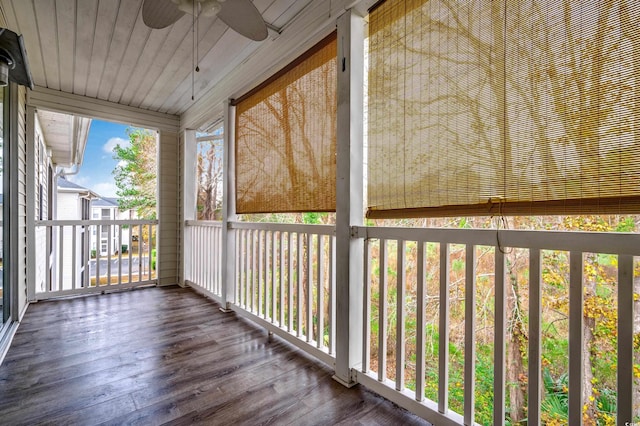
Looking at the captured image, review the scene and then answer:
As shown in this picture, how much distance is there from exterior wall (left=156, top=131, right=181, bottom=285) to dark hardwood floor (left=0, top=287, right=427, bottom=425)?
1565mm

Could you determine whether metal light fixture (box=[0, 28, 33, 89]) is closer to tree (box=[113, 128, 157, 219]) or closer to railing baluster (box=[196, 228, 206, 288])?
railing baluster (box=[196, 228, 206, 288])

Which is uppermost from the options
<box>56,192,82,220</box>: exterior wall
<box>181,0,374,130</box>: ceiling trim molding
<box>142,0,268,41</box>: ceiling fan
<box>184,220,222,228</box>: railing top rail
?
<box>181,0,374,130</box>: ceiling trim molding

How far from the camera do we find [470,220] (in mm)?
2889

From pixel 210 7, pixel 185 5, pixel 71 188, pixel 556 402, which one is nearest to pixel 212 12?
pixel 210 7

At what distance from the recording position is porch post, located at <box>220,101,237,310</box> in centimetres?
316

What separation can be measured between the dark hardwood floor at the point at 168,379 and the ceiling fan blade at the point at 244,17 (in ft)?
6.95

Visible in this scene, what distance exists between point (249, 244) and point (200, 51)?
6.05 ft

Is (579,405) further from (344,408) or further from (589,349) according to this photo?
(589,349)

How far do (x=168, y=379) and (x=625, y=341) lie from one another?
2.19 m

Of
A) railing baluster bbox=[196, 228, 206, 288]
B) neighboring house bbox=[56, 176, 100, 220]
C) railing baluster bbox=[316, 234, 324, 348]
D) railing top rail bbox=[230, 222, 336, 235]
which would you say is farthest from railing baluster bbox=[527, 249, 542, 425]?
neighboring house bbox=[56, 176, 100, 220]

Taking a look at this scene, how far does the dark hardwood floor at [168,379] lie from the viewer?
1553 mm

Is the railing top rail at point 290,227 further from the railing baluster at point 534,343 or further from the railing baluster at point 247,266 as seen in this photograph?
the railing baluster at point 534,343

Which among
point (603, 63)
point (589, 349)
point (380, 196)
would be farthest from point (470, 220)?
point (603, 63)

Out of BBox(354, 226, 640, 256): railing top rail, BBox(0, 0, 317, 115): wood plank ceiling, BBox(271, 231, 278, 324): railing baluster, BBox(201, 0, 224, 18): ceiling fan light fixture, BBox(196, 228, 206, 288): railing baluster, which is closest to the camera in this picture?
BBox(354, 226, 640, 256): railing top rail
